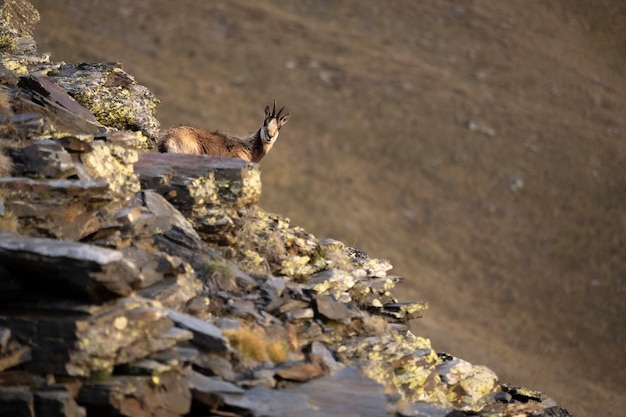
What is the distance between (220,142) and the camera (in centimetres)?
1895

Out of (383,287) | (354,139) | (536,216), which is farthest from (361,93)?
(383,287)

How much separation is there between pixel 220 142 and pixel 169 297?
26.4 ft

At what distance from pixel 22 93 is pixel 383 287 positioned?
6349 millimetres

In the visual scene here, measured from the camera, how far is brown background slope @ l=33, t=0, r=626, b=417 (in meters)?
48.4

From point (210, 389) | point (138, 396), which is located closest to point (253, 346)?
point (210, 389)

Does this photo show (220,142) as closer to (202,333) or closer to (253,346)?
(253,346)

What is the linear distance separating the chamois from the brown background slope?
21613 mm

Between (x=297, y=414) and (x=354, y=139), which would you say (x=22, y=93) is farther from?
(x=354, y=139)

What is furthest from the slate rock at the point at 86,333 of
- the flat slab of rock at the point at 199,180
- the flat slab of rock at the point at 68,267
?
the flat slab of rock at the point at 199,180

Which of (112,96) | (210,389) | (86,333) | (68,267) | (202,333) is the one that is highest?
(68,267)

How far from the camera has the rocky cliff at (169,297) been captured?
9852mm

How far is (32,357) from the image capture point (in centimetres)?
970

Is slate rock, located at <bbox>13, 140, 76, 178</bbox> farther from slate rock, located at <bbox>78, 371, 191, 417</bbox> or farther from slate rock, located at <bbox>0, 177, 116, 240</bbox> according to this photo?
slate rock, located at <bbox>78, 371, 191, 417</bbox>

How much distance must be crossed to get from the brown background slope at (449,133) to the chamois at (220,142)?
70.9 ft
